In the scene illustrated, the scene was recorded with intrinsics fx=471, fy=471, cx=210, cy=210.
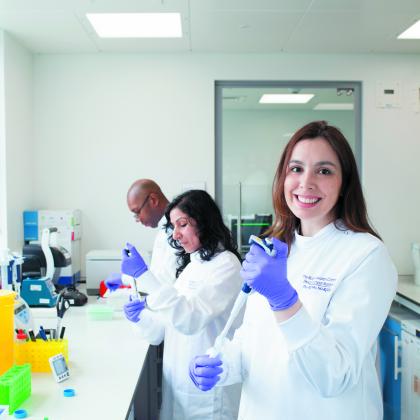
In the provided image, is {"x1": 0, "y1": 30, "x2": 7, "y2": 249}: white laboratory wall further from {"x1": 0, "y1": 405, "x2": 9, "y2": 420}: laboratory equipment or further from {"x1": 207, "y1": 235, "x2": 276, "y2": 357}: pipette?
{"x1": 207, "y1": 235, "x2": 276, "y2": 357}: pipette

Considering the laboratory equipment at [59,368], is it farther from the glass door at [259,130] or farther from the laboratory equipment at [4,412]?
the glass door at [259,130]

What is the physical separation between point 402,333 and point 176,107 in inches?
90.6

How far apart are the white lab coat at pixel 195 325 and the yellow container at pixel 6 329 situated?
0.49 m

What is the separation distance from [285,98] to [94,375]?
2901mm

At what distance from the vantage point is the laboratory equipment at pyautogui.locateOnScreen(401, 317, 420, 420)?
248cm

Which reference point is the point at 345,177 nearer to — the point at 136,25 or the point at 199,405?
the point at 199,405

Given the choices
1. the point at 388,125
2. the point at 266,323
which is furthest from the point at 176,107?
the point at 266,323

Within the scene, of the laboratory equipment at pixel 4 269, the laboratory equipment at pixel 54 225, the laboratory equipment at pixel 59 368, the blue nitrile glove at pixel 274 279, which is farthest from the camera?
the laboratory equipment at pixel 54 225

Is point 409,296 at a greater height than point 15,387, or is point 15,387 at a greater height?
point 15,387

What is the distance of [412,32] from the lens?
329cm

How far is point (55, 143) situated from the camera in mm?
3744

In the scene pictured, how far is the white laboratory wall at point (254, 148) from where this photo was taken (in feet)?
12.7

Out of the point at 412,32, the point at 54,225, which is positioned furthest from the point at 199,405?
the point at 412,32

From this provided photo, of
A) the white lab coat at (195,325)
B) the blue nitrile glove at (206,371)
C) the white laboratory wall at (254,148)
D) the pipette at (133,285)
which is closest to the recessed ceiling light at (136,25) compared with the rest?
the white laboratory wall at (254,148)
